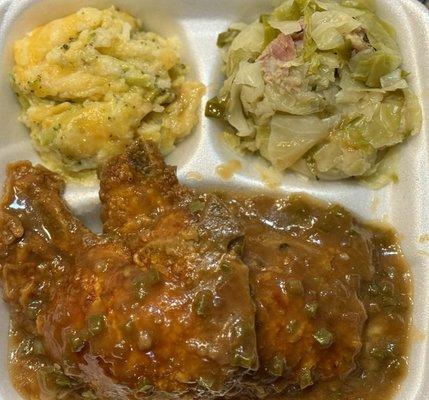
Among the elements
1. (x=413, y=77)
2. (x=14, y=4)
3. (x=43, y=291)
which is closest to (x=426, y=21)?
(x=413, y=77)

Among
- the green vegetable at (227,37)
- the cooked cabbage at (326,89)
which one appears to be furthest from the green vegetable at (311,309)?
the green vegetable at (227,37)

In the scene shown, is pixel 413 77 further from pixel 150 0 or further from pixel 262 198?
pixel 150 0

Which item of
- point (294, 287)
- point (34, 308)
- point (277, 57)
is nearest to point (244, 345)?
point (294, 287)

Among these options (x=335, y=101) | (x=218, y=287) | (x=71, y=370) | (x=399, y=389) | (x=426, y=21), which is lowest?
(x=399, y=389)

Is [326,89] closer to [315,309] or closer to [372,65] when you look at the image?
[372,65]

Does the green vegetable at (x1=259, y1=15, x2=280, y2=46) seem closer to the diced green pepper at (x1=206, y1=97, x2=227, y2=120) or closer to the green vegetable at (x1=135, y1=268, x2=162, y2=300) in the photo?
the diced green pepper at (x1=206, y1=97, x2=227, y2=120)

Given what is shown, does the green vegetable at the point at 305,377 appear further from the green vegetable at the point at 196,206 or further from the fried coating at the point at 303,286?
the green vegetable at the point at 196,206
